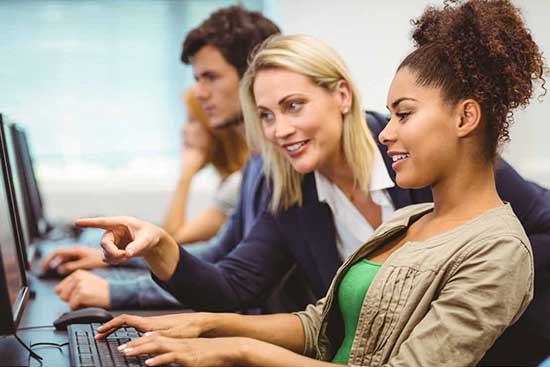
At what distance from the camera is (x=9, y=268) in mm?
1439

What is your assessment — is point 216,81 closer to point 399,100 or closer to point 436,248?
point 399,100

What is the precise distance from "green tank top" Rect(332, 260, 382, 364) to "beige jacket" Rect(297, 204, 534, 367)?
0.14 ft

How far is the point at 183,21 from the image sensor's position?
4.30 meters

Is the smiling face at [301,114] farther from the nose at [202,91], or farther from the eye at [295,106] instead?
the nose at [202,91]

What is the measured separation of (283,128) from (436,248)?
2.14 feet

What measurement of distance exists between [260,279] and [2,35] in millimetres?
2816

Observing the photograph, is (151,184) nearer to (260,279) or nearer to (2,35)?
(2,35)

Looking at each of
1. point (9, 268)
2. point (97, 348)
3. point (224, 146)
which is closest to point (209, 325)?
point (97, 348)

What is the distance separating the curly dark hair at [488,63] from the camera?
136cm

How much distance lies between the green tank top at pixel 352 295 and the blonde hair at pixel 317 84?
0.46m

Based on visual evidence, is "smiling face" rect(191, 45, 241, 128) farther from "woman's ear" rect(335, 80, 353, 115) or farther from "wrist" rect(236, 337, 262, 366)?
"wrist" rect(236, 337, 262, 366)

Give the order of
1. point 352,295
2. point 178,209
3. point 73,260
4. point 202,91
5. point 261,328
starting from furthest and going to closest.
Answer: point 178,209 < point 202,91 < point 73,260 < point 261,328 < point 352,295

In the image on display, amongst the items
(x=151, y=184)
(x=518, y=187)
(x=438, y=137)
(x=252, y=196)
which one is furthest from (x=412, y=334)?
(x=151, y=184)

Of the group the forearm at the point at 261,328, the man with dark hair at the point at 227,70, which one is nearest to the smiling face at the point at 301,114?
the man with dark hair at the point at 227,70
